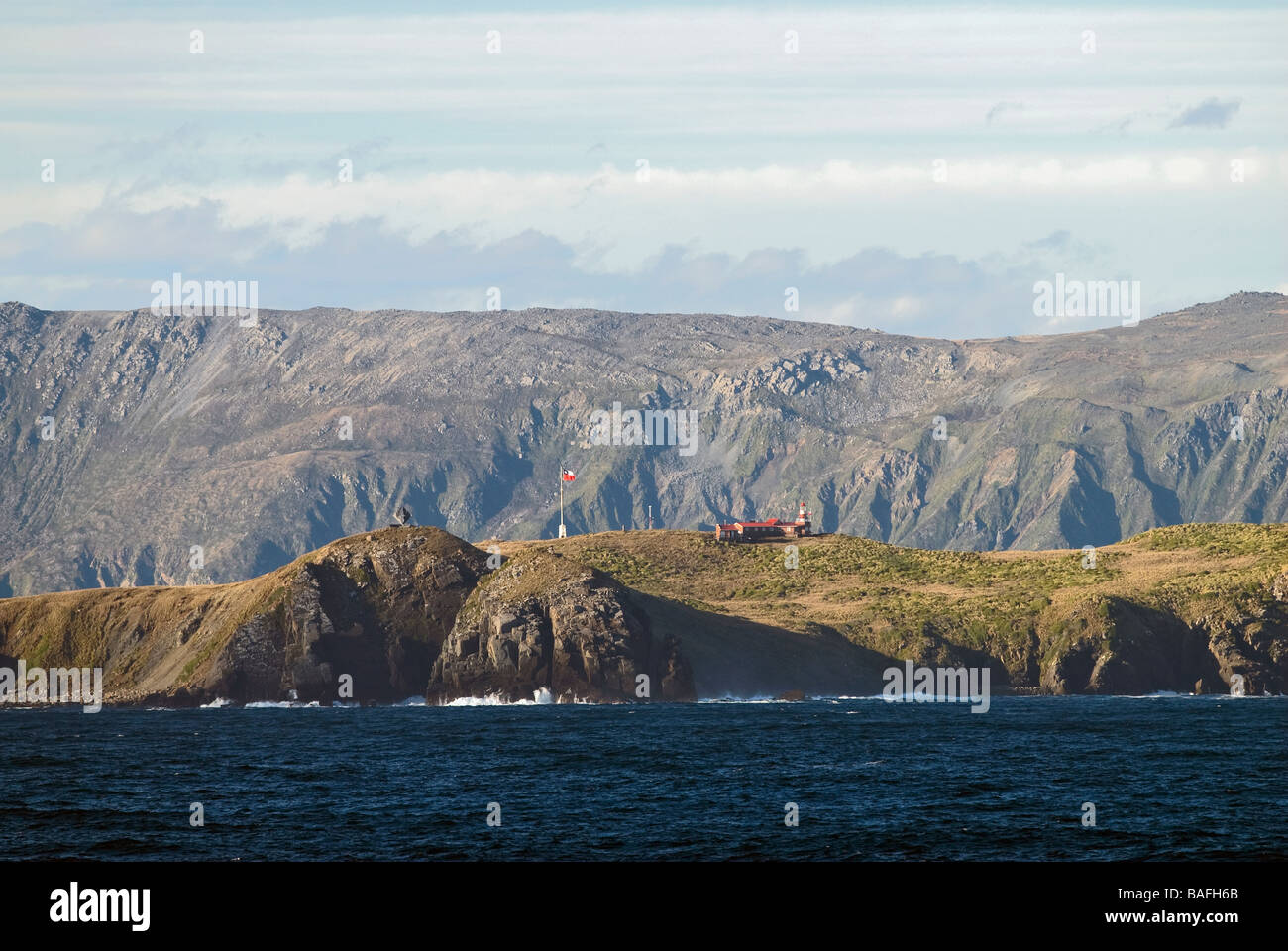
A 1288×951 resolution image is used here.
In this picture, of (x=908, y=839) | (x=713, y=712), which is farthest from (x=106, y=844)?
(x=713, y=712)

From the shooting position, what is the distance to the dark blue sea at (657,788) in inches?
3113

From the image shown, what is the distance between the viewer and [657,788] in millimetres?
104500

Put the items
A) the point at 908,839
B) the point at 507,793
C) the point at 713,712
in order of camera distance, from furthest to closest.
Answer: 1. the point at 713,712
2. the point at 507,793
3. the point at 908,839

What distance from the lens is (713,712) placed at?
18588 cm

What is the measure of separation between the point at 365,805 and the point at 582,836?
18.3 metres

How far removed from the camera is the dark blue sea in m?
79.1

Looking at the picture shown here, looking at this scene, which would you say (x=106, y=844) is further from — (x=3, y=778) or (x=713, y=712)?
(x=713, y=712)
